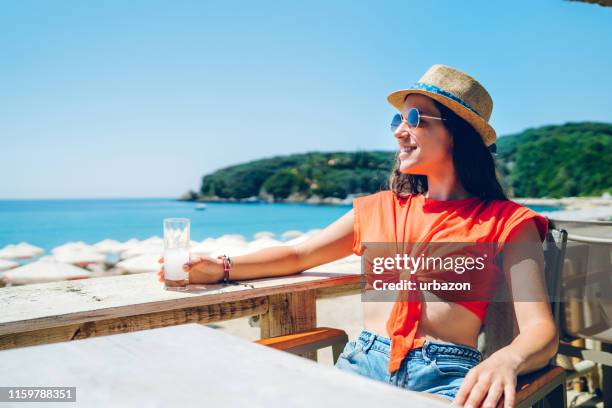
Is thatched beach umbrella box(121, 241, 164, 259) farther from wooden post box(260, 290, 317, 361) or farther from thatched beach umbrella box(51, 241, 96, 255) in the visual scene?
wooden post box(260, 290, 317, 361)

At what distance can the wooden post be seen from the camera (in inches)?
74.8

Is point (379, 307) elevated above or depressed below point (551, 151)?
below

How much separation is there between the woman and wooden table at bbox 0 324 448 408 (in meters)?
0.54

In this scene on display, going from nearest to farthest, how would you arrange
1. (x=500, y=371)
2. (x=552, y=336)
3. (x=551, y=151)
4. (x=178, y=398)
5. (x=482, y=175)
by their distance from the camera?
(x=178, y=398) → (x=500, y=371) → (x=552, y=336) → (x=482, y=175) → (x=551, y=151)

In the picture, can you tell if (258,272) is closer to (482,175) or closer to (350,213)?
(350,213)

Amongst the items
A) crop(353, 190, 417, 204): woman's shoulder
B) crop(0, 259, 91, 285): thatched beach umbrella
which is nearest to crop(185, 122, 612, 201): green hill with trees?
crop(0, 259, 91, 285): thatched beach umbrella

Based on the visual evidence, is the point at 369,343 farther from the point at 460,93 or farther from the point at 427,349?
the point at 460,93

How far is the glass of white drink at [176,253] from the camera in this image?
5.37ft

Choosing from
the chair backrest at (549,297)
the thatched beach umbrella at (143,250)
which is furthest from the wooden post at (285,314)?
the thatched beach umbrella at (143,250)

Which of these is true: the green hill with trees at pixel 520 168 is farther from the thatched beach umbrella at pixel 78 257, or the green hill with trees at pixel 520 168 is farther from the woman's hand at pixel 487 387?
the woman's hand at pixel 487 387

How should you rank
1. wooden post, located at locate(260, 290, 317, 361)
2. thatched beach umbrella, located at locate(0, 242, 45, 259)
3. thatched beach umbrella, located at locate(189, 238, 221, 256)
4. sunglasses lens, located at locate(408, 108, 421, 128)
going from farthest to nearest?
thatched beach umbrella, located at locate(0, 242, 45, 259), thatched beach umbrella, located at locate(189, 238, 221, 256), wooden post, located at locate(260, 290, 317, 361), sunglasses lens, located at locate(408, 108, 421, 128)

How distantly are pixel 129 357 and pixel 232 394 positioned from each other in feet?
0.89

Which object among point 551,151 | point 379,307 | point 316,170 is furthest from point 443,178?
point 316,170

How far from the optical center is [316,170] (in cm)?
6359
